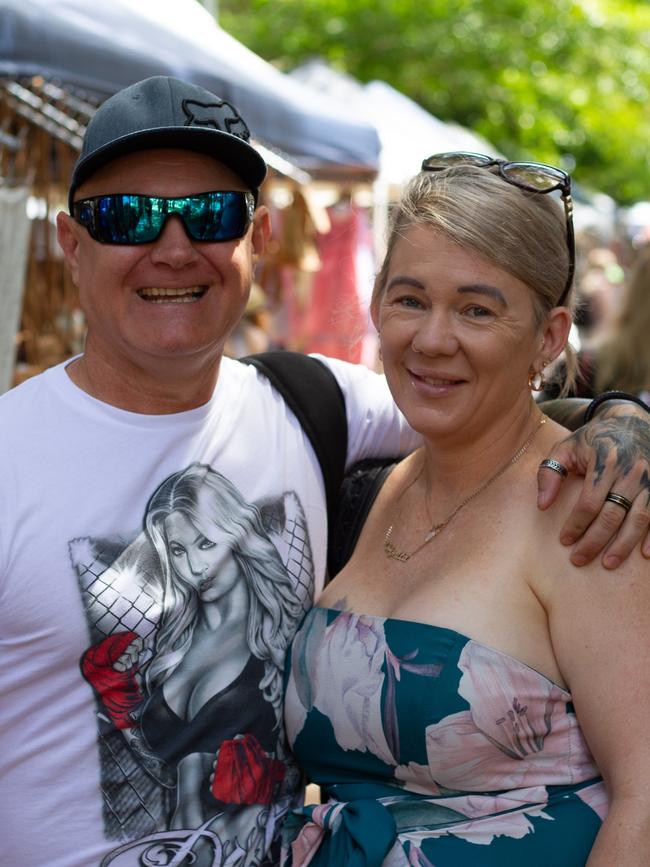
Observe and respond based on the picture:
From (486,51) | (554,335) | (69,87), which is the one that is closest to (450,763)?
(554,335)

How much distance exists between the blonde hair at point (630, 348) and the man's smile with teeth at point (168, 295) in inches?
112

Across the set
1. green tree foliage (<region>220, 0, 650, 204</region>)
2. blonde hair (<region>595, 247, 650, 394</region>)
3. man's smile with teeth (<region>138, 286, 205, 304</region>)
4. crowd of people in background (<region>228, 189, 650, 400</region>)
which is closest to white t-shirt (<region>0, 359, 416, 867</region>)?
man's smile with teeth (<region>138, 286, 205, 304</region>)

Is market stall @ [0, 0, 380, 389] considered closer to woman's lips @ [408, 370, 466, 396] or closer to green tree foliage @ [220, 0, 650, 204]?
woman's lips @ [408, 370, 466, 396]

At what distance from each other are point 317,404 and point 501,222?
0.67 meters

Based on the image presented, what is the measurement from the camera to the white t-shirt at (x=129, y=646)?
1929mm

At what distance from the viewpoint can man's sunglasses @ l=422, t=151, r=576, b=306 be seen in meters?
2.10

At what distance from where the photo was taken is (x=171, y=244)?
208 cm

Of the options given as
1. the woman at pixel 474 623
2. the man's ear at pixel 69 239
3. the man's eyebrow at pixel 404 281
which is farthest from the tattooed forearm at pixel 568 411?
the man's ear at pixel 69 239

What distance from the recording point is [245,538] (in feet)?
7.02

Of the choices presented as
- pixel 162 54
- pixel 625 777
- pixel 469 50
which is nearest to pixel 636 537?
pixel 625 777

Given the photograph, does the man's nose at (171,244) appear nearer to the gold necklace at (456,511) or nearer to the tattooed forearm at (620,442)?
the gold necklace at (456,511)

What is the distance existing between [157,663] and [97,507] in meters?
0.33

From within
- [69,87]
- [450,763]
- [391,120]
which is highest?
[391,120]

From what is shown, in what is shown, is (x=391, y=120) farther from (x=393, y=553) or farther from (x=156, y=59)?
(x=393, y=553)
